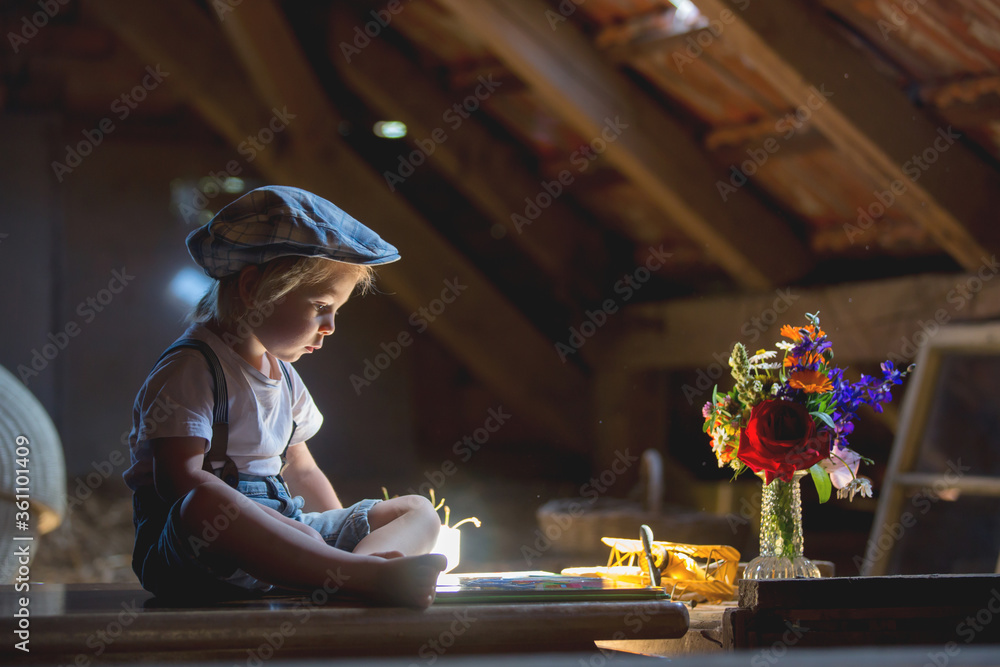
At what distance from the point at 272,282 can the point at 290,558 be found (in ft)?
1.29

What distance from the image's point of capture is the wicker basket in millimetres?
2637

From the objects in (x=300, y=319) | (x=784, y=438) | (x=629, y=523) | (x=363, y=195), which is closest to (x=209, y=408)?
(x=300, y=319)

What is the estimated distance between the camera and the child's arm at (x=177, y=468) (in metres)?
1.23

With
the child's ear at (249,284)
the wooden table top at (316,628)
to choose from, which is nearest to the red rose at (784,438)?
the wooden table top at (316,628)

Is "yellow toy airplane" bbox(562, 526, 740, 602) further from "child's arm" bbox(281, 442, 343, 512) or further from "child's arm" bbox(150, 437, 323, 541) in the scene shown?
"child's arm" bbox(150, 437, 323, 541)

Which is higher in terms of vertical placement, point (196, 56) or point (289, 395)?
point (196, 56)

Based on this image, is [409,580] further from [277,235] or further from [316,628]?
[277,235]

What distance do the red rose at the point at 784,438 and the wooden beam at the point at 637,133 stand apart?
168cm

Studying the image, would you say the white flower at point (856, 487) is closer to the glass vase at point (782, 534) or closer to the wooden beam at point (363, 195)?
the glass vase at point (782, 534)

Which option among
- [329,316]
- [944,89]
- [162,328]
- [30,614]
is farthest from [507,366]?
[30,614]

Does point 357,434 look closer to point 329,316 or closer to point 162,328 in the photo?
point 162,328

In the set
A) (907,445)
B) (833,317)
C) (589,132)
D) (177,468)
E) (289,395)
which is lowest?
(177,468)

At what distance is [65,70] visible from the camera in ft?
14.7

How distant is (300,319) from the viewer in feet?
4.54
